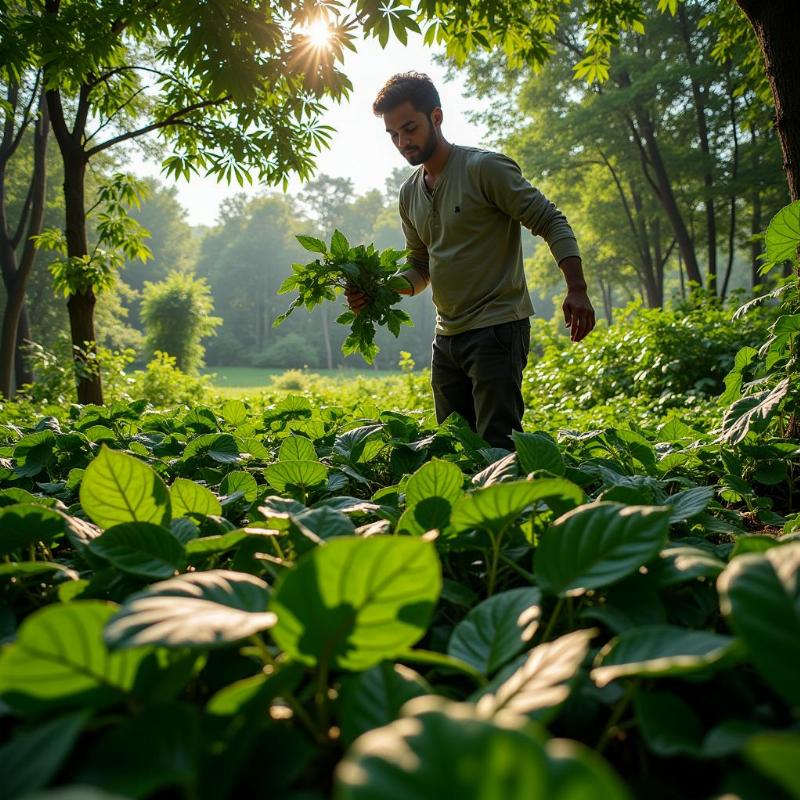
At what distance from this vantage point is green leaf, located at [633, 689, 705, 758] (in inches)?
19.8

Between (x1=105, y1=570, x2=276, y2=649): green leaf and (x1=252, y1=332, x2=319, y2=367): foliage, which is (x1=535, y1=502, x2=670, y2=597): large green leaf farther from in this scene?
(x1=252, y1=332, x2=319, y2=367): foliage

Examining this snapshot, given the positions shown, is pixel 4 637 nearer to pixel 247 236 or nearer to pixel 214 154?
pixel 214 154

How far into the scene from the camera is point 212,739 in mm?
→ 524

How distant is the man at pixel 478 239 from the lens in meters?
3.03

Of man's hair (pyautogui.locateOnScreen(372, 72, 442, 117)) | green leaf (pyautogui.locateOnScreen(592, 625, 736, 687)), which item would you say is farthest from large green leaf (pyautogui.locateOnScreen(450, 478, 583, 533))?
man's hair (pyautogui.locateOnScreen(372, 72, 442, 117))

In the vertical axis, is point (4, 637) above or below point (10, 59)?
below

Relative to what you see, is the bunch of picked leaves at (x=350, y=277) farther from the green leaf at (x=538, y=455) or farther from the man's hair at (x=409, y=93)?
the man's hair at (x=409, y=93)

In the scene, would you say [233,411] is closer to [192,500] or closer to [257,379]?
[192,500]

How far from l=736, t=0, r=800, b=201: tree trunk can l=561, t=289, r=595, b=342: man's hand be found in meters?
1.03

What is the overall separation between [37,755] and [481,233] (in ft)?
10.1

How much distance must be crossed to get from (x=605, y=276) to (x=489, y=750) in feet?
99.9

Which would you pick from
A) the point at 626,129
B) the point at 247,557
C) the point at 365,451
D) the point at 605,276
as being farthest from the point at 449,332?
the point at 605,276

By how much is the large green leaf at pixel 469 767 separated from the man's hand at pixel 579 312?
2671mm


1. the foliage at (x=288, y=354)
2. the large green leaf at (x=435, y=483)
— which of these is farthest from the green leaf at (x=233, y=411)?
the foliage at (x=288, y=354)
